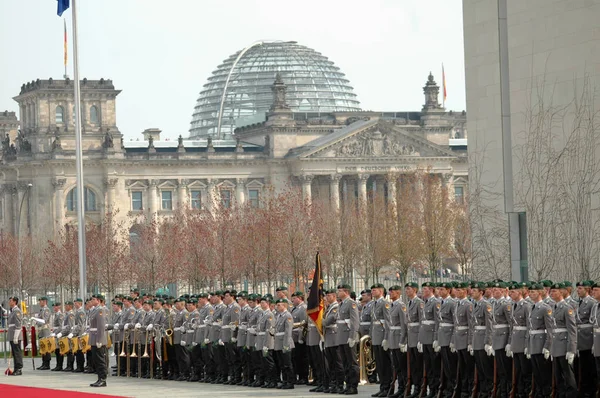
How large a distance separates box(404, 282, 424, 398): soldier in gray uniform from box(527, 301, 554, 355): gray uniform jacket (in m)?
3.24

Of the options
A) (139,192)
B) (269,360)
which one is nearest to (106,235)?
(139,192)

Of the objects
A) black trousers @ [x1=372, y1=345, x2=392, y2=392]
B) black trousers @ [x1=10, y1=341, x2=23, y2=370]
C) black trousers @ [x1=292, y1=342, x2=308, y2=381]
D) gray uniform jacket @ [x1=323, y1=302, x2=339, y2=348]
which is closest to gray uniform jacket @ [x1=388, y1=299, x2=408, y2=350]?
black trousers @ [x1=372, y1=345, x2=392, y2=392]

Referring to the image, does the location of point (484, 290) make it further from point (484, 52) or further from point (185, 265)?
point (185, 265)

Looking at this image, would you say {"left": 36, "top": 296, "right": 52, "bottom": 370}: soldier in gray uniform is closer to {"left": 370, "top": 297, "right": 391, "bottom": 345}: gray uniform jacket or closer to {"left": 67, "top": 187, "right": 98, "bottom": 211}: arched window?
{"left": 370, "top": 297, "right": 391, "bottom": 345}: gray uniform jacket

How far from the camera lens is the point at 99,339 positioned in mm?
34594

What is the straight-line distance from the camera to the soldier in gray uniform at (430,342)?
28078mm

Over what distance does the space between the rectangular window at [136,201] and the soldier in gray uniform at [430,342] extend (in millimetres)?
96591

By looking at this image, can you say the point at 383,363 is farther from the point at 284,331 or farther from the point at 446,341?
the point at 284,331

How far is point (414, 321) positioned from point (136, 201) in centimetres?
9676

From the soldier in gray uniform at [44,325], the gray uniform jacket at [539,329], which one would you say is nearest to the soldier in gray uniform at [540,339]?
the gray uniform jacket at [539,329]

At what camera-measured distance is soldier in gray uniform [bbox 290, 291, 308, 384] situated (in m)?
32.2

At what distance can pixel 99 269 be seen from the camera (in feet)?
267

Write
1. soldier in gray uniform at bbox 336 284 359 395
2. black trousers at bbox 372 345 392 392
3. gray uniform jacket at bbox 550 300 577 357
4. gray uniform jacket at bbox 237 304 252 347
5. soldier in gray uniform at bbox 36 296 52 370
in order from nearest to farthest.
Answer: gray uniform jacket at bbox 550 300 577 357 < black trousers at bbox 372 345 392 392 < soldier in gray uniform at bbox 336 284 359 395 < gray uniform jacket at bbox 237 304 252 347 < soldier in gray uniform at bbox 36 296 52 370

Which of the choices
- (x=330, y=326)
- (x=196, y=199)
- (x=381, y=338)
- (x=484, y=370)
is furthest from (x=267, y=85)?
(x=484, y=370)
